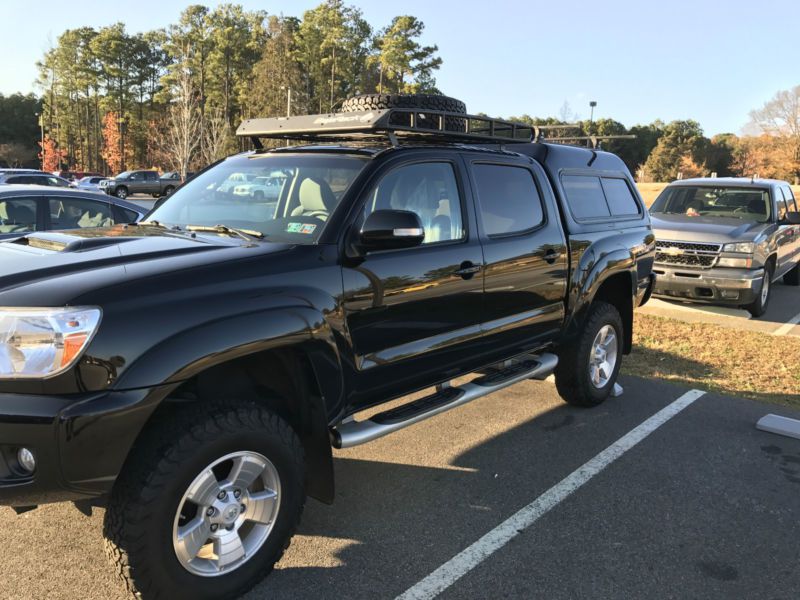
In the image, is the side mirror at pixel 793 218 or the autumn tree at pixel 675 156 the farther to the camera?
the autumn tree at pixel 675 156

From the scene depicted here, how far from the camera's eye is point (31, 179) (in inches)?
703

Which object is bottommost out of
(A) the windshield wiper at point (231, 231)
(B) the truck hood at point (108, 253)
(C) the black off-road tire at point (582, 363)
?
(C) the black off-road tire at point (582, 363)

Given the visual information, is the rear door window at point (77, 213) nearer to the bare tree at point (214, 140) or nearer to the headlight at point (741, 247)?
the headlight at point (741, 247)

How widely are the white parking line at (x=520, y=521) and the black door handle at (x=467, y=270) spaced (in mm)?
1385

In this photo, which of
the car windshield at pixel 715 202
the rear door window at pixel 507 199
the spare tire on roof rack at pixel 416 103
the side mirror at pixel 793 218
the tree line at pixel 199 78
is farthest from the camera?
the tree line at pixel 199 78

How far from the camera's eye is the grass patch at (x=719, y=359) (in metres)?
6.04

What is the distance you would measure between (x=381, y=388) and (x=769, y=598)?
2046 millimetres

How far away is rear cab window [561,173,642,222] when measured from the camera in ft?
16.4

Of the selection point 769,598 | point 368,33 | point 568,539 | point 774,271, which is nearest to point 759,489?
point 769,598

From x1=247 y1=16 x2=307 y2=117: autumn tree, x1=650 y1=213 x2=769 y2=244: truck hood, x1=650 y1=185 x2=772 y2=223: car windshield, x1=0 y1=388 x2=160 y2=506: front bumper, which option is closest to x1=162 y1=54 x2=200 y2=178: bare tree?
x1=247 y1=16 x2=307 y2=117: autumn tree

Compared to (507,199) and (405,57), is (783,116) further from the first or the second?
(507,199)

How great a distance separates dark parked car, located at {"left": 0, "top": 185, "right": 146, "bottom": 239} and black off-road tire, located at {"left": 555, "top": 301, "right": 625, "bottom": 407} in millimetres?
5252

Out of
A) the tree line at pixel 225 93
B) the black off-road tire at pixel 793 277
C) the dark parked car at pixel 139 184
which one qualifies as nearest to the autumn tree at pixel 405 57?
the tree line at pixel 225 93

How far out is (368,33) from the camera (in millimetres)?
60562
